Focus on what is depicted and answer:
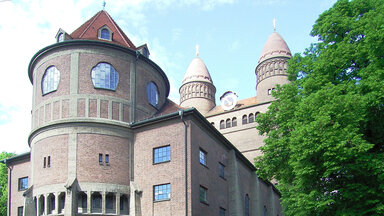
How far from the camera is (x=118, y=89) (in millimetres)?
30797

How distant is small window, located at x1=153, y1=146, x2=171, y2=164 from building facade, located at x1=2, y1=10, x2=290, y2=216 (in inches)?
2.8

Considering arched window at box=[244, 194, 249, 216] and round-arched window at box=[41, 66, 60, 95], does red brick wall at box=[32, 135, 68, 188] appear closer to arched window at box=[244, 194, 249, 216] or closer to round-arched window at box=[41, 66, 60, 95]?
round-arched window at box=[41, 66, 60, 95]

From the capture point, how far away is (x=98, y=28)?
32844mm

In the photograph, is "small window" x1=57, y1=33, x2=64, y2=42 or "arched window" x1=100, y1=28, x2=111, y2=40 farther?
"arched window" x1=100, y1=28, x2=111, y2=40

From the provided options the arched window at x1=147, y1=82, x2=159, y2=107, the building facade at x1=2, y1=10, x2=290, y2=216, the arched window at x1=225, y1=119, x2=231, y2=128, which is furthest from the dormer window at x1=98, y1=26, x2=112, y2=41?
the arched window at x1=225, y1=119, x2=231, y2=128

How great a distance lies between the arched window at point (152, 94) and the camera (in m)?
33.3

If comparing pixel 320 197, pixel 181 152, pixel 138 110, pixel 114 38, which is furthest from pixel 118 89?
pixel 320 197

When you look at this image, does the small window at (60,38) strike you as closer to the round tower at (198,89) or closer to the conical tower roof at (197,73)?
the round tower at (198,89)

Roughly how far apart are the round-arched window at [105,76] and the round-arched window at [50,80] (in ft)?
8.54

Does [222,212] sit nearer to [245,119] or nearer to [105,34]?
[105,34]

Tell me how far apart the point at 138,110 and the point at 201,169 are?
21.1 ft

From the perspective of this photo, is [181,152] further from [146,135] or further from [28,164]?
[28,164]

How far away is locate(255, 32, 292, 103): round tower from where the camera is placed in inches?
2406

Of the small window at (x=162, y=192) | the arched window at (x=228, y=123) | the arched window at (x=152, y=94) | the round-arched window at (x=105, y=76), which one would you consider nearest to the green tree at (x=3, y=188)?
the arched window at (x=152, y=94)
